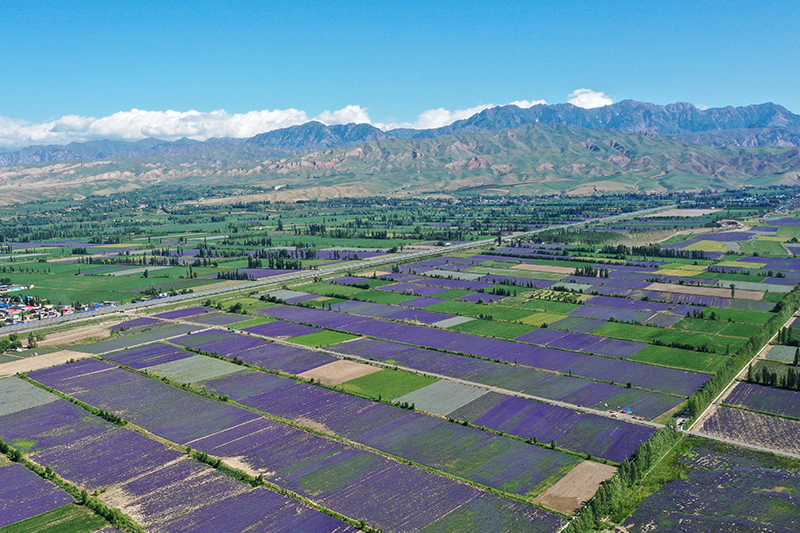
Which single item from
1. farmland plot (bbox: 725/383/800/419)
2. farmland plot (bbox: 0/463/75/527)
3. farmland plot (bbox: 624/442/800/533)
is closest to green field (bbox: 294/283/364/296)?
farmland plot (bbox: 725/383/800/419)

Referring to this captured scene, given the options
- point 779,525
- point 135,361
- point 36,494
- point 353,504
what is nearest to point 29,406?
point 135,361

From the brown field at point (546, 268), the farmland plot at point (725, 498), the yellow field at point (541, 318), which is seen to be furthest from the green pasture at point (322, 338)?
the brown field at point (546, 268)

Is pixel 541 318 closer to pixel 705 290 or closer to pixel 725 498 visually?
pixel 705 290

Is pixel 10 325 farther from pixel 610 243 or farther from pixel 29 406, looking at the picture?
pixel 610 243

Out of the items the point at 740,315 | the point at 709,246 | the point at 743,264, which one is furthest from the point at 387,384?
the point at 709,246

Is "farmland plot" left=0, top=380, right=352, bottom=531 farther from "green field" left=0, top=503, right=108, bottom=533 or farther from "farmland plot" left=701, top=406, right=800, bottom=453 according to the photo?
"farmland plot" left=701, top=406, right=800, bottom=453
